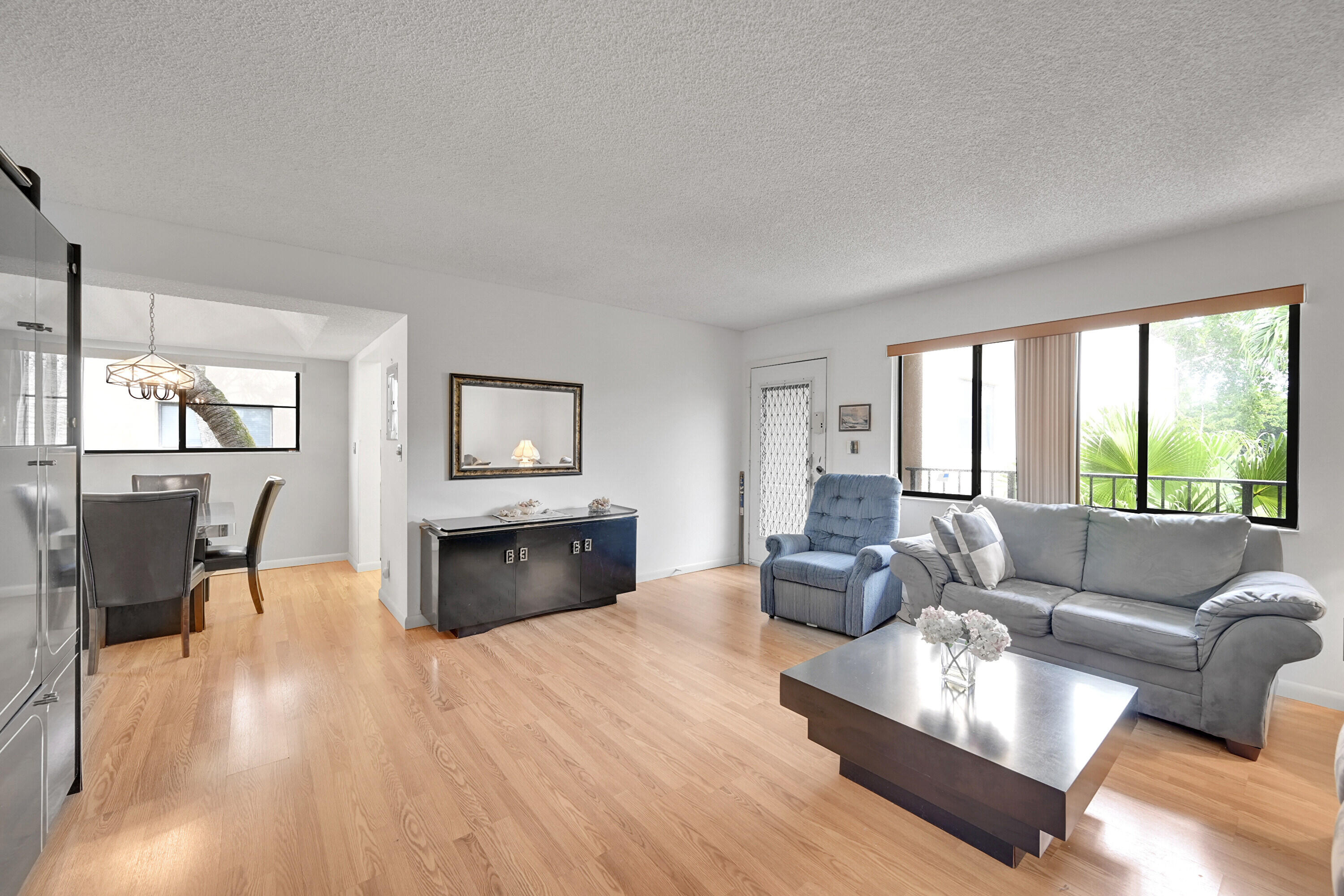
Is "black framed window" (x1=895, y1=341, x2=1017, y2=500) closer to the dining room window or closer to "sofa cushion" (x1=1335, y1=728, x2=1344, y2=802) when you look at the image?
"sofa cushion" (x1=1335, y1=728, x2=1344, y2=802)

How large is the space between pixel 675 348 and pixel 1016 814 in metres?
4.38

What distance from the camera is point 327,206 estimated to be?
2.88 metres

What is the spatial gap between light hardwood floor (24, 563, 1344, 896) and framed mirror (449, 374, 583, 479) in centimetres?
146

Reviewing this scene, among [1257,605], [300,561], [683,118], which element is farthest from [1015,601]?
[300,561]

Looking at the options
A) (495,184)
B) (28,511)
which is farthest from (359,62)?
(28,511)

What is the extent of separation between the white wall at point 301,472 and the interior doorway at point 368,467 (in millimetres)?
503

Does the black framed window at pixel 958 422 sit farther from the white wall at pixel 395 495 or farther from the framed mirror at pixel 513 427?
the white wall at pixel 395 495

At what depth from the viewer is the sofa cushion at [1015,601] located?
2.91 m

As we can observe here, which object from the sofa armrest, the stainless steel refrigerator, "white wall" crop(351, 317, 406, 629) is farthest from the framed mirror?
the sofa armrest

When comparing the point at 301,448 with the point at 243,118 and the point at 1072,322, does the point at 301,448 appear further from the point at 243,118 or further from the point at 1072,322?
the point at 1072,322

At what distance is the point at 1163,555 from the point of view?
2.96 metres

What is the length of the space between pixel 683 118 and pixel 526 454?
2894 millimetres

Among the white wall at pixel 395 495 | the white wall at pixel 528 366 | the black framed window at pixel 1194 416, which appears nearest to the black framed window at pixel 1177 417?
the black framed window at pixel 1194 416

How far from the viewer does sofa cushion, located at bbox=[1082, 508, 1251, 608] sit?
281cm
